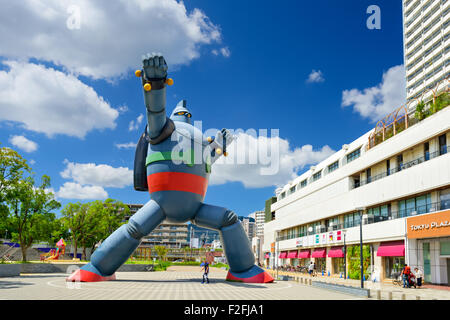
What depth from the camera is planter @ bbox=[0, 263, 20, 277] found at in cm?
2344

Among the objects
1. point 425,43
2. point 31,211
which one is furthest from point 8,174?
point 425,43

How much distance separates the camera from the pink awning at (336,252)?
37.2 metres


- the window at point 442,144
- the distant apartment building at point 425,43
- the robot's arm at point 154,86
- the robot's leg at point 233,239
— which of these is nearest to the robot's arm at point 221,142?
the robot's leg at point 233,239

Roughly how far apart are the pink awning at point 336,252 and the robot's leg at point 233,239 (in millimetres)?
20436

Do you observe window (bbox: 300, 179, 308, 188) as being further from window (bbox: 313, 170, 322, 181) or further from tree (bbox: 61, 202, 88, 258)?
tree (bbox: 61, 202, 88, 258)

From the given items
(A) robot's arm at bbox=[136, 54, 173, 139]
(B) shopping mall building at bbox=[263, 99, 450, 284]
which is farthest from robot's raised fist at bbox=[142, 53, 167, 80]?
(B) shopping mall building at bbox=[263, 99, 450, 284]

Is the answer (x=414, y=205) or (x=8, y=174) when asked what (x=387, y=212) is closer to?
(x=414, y=205)

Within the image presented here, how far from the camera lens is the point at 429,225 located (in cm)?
2377

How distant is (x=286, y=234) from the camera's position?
5759 centimetres

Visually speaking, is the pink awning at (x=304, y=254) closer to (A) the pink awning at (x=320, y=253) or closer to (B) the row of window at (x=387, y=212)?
(B) the row of window at (x=387, y=212)

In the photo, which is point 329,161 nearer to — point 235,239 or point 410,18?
point 235,239

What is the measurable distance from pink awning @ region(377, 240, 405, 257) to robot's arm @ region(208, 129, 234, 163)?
15.1 meters

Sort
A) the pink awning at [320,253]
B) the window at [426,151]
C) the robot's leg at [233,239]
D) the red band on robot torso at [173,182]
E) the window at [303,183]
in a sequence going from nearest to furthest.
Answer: the red band on robot torso at [173,182], the robot's leg at [233,239], the window at [426,151], the pink awning at [320,253], the window at [303,183]
